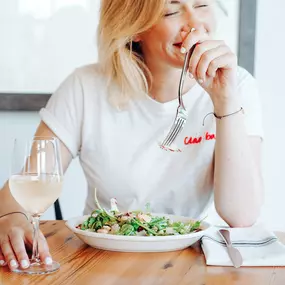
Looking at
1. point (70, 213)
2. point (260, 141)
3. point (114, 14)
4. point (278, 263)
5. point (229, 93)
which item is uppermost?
point (114, 14)

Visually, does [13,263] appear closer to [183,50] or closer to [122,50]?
[183,50]

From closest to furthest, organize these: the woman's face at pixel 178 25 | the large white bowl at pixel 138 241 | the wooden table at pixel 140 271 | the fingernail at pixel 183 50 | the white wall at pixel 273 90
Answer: the wooden table at pixel 140 271 → the large white bowl at pixel 138 241 → the fingernail at pixel 183 50 → the woman's face at pixel 178 25 → the white wall at pixel 273 90

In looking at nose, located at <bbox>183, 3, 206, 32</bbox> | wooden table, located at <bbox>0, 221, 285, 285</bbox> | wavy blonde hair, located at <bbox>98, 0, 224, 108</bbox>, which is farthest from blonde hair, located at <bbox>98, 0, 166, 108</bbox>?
wooden table, located at <bbox>0, 221, 285, 285</bbox>

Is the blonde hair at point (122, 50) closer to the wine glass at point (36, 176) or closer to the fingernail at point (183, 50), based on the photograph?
the fingernail at point (183, 50)

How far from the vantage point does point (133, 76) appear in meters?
1.73

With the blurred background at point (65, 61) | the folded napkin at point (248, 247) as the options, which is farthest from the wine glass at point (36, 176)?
the blurred background at point (65, 61)

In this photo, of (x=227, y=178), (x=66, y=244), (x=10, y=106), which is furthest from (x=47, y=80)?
(x=66, y=244)

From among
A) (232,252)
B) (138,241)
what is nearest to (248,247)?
(232,252)

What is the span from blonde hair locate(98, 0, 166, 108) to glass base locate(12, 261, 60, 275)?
28.0 inches

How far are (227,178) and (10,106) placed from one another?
1.17 m

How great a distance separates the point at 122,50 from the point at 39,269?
844 mm

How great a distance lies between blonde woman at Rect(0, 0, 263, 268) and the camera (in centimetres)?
151

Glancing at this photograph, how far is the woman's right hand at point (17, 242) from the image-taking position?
1.09 meters

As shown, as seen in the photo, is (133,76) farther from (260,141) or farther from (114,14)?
(260,141)
